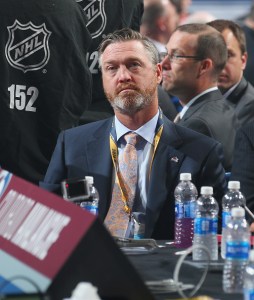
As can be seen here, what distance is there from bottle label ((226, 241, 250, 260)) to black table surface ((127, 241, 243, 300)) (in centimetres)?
11

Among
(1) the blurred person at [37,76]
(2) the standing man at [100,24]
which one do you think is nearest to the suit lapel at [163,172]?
(1) the blurred person at [37,76]

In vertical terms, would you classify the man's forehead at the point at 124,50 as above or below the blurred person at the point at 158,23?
above

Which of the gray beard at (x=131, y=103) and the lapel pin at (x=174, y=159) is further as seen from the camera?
the gray beard at (x=131, y=103)

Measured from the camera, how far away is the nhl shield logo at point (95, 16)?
551 cm

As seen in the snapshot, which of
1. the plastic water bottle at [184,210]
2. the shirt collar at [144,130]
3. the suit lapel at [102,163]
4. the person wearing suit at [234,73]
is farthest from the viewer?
the person wearing suit at [234,73]

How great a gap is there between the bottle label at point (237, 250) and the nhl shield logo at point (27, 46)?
2035 millimetres

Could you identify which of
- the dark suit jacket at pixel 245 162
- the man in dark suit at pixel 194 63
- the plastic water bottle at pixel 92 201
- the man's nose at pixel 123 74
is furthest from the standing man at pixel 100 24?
the plastic water bottle at pixel 92 201

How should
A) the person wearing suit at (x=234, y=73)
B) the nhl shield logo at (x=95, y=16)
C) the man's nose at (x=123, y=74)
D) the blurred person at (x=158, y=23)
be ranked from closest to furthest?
the man's nose at (x=123, y=74) → the nhl shield logo at (x=95, y=16) → the person wearing suit at (x=234, y=73) → the blurred person at (x=158, y=23)

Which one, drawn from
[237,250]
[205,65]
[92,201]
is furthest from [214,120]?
[237,250]

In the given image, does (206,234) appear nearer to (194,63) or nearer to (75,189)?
(75,189)

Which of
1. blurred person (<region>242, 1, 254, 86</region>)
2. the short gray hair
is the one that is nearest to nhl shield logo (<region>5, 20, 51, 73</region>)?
the short gray hair

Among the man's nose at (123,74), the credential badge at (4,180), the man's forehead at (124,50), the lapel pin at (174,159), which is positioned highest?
the man's forehead at (124,50)

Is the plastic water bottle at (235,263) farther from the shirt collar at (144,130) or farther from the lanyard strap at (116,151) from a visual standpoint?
the shirt collar at (144,130)

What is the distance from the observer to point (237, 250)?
10.5 feet
